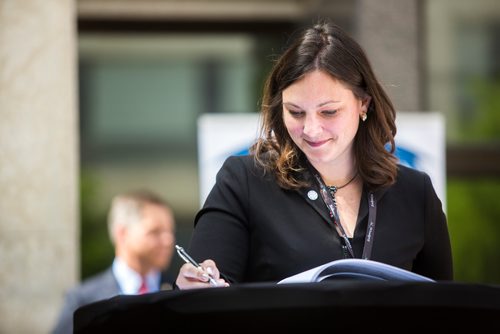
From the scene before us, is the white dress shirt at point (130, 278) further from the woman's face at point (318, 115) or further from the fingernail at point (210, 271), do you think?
the fingernail at point (210, 271)

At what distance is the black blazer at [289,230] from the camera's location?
104 inches

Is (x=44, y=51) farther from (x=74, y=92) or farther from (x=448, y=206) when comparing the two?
(x=448, y=206)

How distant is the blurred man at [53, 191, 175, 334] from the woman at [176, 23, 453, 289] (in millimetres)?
3031

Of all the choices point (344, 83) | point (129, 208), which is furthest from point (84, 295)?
point (344, 83)

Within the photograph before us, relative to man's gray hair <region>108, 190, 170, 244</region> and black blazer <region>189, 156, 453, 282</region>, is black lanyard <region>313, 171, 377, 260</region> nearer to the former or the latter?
black blazer <region>189, 156, 453, 282</region>

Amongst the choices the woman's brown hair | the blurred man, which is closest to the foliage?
the blurred man

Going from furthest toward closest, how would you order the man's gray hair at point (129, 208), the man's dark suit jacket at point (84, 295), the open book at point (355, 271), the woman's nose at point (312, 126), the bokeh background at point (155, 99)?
the bokeh background at point (155, 99), the man's gray hair at point (129, 208), the man's dark suit jacket at point (84, 295), the woman's nose at point (312, 126), the open book at point (355, 271)

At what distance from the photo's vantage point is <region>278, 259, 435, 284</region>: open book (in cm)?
216

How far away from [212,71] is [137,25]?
1.47 meters

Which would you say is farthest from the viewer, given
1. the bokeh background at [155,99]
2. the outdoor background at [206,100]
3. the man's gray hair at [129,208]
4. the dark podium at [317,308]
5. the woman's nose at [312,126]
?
the outdoor background at [206,100]

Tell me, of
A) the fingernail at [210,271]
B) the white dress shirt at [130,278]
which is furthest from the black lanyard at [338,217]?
the white dress shirt at [130,278]

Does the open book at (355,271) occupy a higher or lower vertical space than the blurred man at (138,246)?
higher

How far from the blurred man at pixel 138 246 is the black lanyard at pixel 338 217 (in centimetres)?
307

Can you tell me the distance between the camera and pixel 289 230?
267 centimetres
